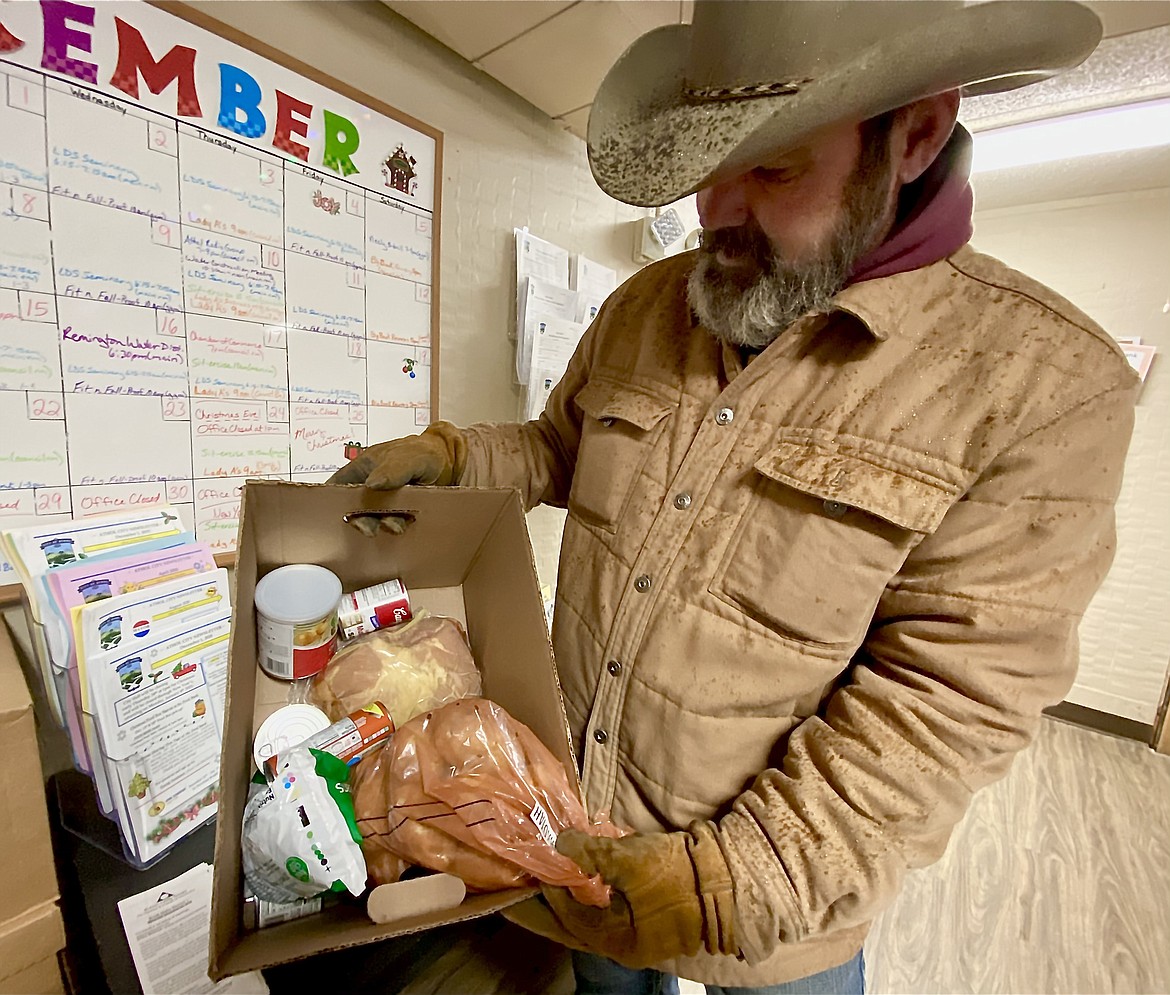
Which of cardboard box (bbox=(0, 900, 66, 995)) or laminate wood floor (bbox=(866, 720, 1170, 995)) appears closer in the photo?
cardboard box (bbox=(0, 900, 66, 995))

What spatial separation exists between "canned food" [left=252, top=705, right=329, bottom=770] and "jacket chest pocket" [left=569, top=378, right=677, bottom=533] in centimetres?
37

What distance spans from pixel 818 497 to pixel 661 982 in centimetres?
76

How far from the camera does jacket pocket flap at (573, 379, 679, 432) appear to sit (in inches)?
26.2

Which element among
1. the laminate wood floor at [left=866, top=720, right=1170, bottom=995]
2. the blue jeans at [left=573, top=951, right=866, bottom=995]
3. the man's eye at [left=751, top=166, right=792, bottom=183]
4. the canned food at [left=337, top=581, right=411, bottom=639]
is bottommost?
the laminate wood floor at [left=866, top=720, right=1170, bottom=995]

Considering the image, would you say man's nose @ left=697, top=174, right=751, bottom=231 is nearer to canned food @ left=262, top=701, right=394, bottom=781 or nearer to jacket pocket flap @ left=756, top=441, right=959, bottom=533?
jacket pocket flap @ left=756, top=441, right=959, bottom=533

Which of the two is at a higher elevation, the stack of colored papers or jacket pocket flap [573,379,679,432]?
jacket pocket flap [573,379,679,432]

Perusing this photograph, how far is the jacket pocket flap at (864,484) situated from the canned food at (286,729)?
1.74ft

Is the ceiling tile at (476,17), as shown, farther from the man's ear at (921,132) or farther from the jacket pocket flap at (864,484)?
the jacket pocket flap at (864,484)

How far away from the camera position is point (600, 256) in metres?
1.65

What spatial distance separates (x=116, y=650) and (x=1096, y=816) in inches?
104

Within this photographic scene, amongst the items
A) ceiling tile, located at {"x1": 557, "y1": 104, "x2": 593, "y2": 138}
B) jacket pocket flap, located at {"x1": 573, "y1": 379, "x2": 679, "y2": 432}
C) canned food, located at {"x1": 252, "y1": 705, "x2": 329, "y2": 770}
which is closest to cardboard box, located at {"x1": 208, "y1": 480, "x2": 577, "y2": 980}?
canned food, located at {"x1": 252, "y1": 705, "x2": 329, "y2": 770}

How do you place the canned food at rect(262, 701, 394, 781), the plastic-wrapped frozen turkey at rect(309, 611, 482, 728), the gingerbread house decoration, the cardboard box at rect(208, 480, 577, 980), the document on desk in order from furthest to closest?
1. the gingerbread house decoration
2. the document on desk
3. the plastic-wrapped frozen turkey at rect(309, 611, 482, 728)
4. the canned food at rect(262, 701, 394, 781)
5. the cardboard box at rect(208, 480, 577, 980)

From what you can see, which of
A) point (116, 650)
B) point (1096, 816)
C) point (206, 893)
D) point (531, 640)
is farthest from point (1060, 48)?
point (1096, 816)

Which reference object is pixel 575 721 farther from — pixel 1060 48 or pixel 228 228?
pixel 228 228
